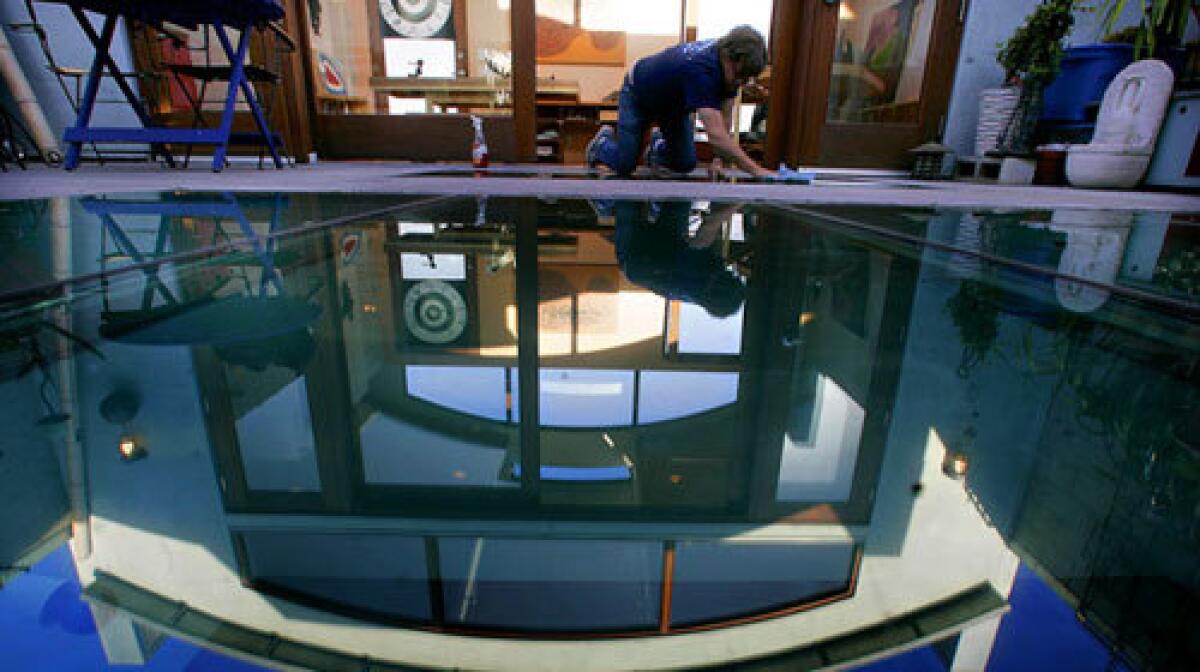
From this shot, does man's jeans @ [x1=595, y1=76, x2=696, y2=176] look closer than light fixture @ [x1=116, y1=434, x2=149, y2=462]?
No

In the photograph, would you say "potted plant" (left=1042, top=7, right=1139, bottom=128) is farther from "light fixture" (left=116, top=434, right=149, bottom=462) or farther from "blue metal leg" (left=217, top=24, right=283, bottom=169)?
"light fixture" (left=116, top=434, right=149, bottom=462)

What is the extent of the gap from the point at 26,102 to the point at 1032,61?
5.59 m

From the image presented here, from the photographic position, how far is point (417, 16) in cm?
531

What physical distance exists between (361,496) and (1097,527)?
1.00 ft

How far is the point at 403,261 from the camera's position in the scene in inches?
30.4

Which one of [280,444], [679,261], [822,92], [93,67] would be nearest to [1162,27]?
[822,92]

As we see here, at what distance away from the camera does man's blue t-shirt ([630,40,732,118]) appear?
2.40m

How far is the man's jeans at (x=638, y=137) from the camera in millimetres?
3021

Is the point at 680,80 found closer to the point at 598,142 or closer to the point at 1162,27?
the point at 598,142

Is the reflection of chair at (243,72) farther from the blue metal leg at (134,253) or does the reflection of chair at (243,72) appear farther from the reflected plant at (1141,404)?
the reflected plant at (1141,404)

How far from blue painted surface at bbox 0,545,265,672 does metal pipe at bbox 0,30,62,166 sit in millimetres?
4252

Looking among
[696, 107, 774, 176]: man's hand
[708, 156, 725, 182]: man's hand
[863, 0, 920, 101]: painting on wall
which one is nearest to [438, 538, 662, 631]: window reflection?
[696, 107, 774, 176]: man's hand

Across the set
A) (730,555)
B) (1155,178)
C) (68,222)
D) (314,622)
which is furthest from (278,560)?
(1155,178)

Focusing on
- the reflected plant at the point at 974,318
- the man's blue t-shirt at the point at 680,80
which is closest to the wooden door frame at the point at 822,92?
the man's blue t-shirt at the point at 680,80
